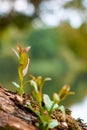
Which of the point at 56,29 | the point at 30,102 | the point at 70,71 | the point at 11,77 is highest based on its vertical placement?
the point at 56,29

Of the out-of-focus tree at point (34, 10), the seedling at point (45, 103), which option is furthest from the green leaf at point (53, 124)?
the out-of-focus tree at point (34, 10)

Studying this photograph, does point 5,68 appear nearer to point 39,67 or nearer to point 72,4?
point 39,67

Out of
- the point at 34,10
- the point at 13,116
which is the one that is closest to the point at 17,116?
the point at 13,116

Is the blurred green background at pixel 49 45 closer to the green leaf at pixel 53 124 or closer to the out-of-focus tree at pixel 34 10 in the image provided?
the out-of-focus tree at pixel 34 10

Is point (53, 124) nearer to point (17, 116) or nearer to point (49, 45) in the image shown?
point (17, 116)

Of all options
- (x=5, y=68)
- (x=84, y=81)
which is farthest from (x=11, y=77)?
(x=84, y=81)
